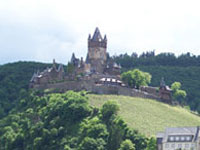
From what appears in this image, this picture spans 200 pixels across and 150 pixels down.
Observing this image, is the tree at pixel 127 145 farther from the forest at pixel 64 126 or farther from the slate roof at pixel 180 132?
the slate roof at pixel 180 132

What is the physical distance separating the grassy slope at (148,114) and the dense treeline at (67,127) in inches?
99.2

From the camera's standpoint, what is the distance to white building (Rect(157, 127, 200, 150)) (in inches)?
4252

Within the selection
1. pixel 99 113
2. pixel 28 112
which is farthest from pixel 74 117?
pixel 28 112

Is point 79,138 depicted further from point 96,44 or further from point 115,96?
point 96,44

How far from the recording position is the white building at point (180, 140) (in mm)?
108000

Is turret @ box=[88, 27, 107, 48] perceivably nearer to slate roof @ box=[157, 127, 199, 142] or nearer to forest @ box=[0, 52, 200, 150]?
forest @ box=[0, 52, 200, 150]

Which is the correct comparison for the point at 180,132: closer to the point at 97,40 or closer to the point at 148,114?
the point at 148,114

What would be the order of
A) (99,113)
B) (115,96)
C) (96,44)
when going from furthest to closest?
1. (96,44)
2. (115,96)
3. (99,113)

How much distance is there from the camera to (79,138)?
417 ft

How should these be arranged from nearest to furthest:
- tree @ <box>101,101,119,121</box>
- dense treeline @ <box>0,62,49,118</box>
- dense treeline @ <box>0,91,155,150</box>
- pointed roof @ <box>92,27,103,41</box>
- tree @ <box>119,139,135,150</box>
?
1. tree @ <box>119,139,135,150</box>
2. dense treeline @ <box>0,91,155,150</box>
3. tree @ <box>101,101,119,121</box>
4. pointed roof @ <box>92,27,103,41</box>
5. dense treeline @ <box>0,62,49,118</box>

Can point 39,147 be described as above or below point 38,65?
below

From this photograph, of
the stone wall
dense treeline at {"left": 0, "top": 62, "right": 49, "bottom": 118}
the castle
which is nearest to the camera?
the stone wall

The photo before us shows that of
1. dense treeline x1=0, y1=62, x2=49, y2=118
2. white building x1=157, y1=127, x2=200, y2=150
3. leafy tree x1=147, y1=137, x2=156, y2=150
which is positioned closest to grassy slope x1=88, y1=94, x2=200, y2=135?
leafy tree x1=147, y1=137, x2=156, y2=150

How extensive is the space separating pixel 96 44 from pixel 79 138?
38.4m
